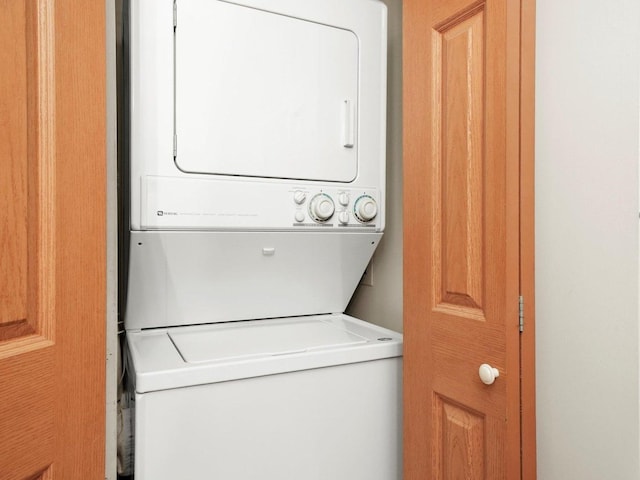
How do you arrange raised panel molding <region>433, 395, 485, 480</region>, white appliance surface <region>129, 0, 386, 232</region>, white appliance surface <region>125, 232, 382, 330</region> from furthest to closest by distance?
white appliance surface <region>125, 232, 382, 330</region> < white appliance surface <region>129, 0, 386, 232</region> < raised panel molding <region>433, 395, 485, 480</region>

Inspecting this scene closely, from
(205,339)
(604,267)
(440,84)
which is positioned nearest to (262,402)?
(205,339)

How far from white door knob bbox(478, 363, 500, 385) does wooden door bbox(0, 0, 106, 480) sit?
951mm

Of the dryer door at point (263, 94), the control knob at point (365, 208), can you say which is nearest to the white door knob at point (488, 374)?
the control knob at point (365, 208)

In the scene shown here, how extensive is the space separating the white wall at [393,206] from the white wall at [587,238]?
0.84 m

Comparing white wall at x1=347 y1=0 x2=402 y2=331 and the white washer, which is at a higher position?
white wall at x1=347 y1=0 x2=402 y2=331

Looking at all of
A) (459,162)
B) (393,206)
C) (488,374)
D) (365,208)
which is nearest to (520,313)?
(488,374)

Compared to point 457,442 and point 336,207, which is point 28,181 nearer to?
point 336,207

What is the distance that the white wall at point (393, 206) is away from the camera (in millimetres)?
2066

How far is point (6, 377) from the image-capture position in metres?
0.80

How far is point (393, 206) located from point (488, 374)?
1051 millimetres

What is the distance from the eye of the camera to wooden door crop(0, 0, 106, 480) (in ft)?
2.67

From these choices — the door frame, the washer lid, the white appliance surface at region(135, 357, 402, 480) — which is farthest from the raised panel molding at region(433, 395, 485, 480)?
the washer lid

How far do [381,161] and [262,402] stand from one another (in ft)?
3.43

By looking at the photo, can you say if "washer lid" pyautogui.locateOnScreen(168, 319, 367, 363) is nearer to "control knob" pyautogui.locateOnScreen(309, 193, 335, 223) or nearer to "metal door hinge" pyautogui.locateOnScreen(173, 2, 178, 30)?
"control knob" pyautogui.locateOnScreen(309, 193, 335, 223)
